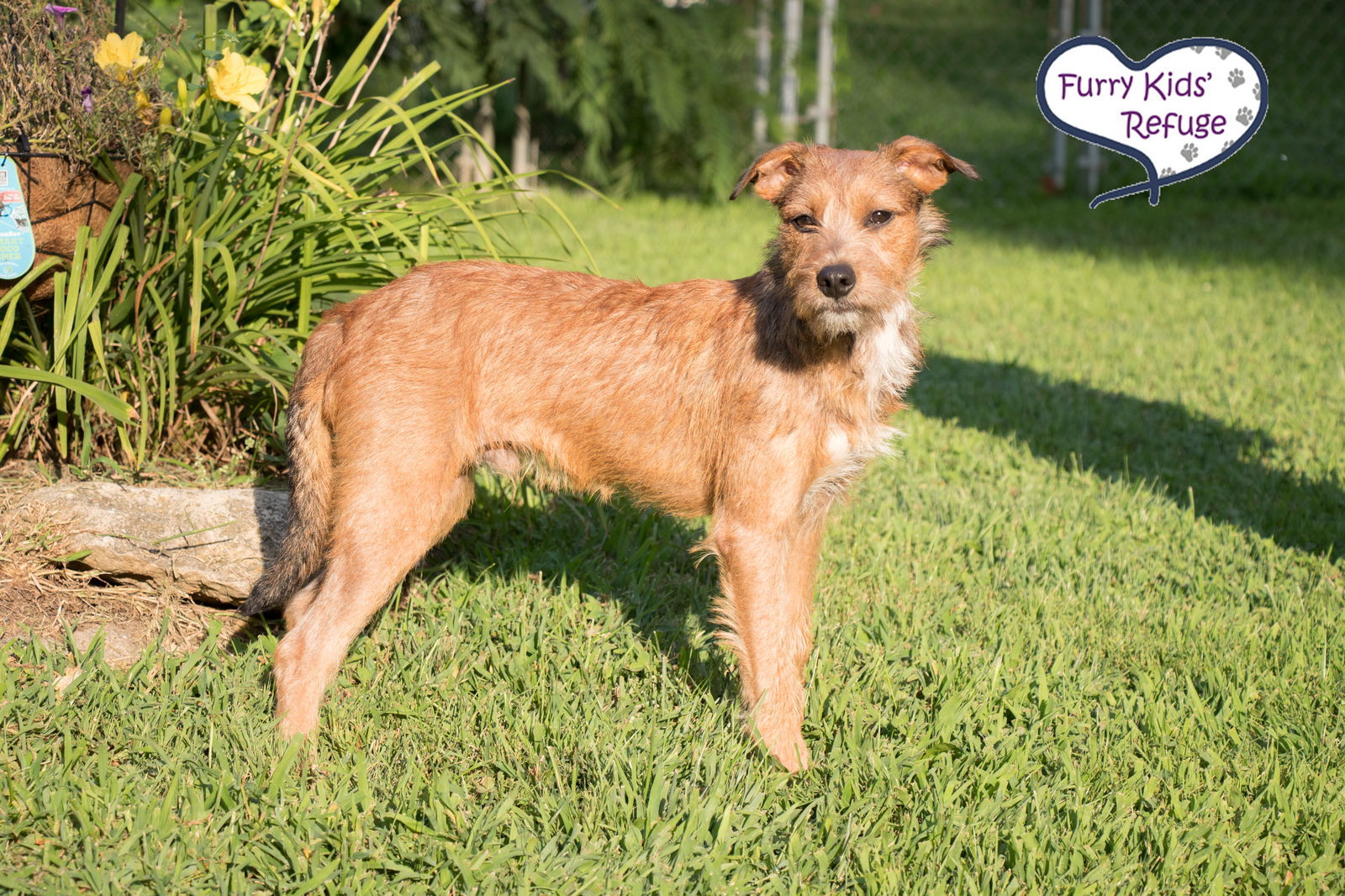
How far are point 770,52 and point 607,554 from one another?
9427 millimetres

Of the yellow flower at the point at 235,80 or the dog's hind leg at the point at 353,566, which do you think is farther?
the yellow flower at the point at 235,80

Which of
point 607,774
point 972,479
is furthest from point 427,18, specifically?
point 607,774

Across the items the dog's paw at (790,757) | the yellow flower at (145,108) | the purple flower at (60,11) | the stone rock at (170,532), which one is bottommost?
the dog's paw at (790,757)

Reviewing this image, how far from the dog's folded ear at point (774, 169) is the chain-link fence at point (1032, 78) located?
32.2ft

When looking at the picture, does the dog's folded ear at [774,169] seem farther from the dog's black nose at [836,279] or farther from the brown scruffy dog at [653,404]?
the dog's black nose at [836,279]

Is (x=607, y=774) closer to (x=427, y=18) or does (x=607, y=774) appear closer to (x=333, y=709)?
(x=333, y=709)

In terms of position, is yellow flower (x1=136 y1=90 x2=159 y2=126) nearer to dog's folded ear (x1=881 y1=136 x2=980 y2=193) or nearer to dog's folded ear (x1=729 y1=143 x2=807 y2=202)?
dog's folded ear (x1=729 y1=143 x2=807 y2=202)

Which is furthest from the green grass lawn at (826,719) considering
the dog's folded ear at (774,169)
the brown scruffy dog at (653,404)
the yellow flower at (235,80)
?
the yellow flower at (235,80)

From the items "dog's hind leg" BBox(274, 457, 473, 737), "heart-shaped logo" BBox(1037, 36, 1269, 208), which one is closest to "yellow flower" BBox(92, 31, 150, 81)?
"dog's hind leg" BBox(274, 457, 473, 737)

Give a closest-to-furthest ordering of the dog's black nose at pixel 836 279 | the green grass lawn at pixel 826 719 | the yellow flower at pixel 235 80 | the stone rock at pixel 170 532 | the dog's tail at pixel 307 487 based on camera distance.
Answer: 1. the green grass lawn at pixel 826 719
2. the dog's black nose at pixel 836 279
3. the dog's tail at pixel 307 487
4. the stone rock at pixel 170 532
5. the yellow flower at pixel 235 80

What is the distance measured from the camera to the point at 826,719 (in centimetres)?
345

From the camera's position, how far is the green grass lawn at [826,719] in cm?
281

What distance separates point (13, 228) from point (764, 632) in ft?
9.36

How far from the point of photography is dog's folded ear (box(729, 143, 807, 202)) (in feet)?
11.3
